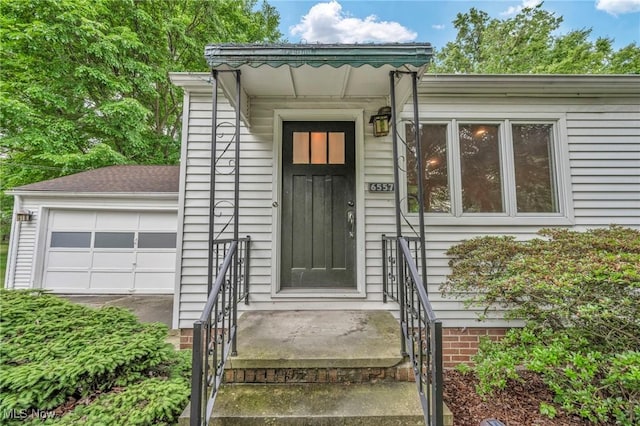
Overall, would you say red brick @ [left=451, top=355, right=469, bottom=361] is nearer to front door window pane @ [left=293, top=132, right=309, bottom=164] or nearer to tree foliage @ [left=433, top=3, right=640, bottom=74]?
front door window pane @ [left=293, top=132, right=309, bottom=164]

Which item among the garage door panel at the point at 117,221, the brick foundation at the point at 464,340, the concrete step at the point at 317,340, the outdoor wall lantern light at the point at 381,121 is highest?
the outdoor wall lantern light at the point at 381,121

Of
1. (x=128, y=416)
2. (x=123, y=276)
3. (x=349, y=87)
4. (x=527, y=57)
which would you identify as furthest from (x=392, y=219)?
(x=527, y=57)

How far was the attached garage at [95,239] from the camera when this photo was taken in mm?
6180

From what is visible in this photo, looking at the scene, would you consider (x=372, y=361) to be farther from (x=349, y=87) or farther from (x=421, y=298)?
Result: (x=349, y=87)

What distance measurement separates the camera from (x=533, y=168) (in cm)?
328

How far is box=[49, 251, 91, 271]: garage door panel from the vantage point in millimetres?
6195

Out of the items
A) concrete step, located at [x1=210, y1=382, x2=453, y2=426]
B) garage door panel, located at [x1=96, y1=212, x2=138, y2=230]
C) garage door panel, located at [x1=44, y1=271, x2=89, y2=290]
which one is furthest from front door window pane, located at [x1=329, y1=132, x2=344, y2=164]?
garage door panel, located at [x1=44, y1=271, x2=89, y2=290]

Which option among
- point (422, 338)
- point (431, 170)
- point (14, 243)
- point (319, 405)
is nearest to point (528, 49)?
point (431, 170)

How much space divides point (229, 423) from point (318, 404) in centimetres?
53

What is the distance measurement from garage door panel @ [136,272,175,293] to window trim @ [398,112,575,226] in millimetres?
5692

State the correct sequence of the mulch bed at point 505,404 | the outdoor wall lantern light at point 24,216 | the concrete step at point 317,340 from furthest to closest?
the outdoor wall lantern light at point 24,216 < the mulch bed at point 505,404 < the concrete step at point 317,340

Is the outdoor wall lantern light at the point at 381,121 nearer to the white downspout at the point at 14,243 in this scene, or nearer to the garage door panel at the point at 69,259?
the garage door panel at the point at 69,259

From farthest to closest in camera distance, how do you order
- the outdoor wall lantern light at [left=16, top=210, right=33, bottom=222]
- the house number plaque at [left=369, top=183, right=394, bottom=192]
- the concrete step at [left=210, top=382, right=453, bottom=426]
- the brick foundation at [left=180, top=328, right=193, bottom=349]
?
the outdoor wall lantern light at [left=16, top=210, right=33, bottom=222]
the house number plaque at [left=369, top=183, right=394, bottom=192]
the brick foundation at [left=180, top=328, right=193, bottom=349]
the concrete step at [left=210, top=382, right=453, bottom=426]

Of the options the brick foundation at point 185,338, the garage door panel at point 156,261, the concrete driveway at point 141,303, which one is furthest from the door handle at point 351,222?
the garage door panel at point 156,261
